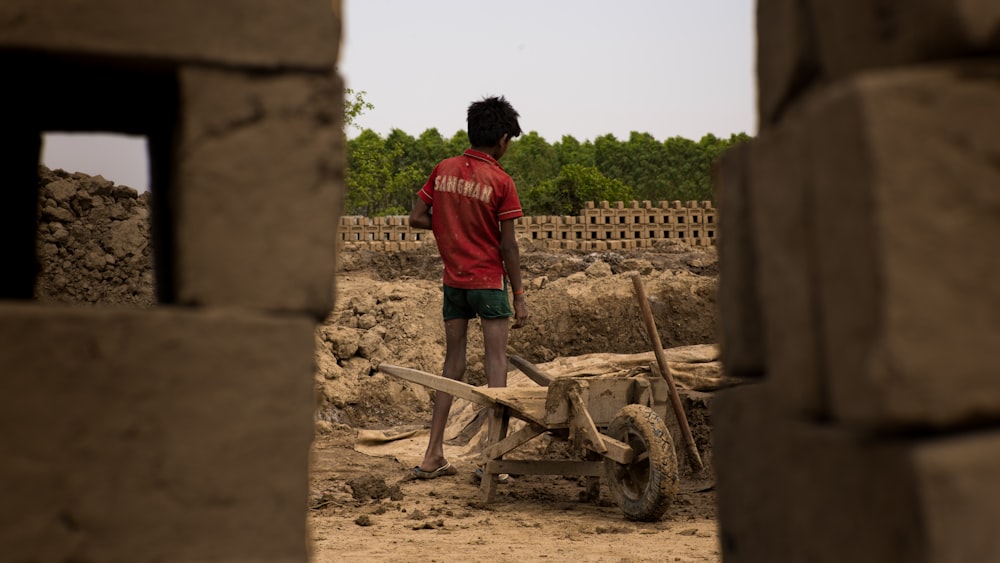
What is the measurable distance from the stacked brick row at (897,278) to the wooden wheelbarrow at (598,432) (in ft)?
11.4

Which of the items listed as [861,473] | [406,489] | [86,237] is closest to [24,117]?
[861,473]

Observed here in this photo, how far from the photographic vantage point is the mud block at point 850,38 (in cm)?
146

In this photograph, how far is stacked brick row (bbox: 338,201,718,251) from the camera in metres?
21.0

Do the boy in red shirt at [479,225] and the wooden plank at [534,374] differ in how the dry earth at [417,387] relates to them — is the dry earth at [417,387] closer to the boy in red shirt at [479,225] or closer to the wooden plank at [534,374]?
the wooden plank at [534,374]

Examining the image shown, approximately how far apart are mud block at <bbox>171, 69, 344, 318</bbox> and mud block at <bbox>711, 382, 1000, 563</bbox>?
98 cm

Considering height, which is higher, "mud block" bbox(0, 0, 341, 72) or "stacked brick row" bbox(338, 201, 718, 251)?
"stacked brick row" bbox(338, 201, 718, 251)

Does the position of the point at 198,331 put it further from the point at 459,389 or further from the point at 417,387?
the point at 417,387

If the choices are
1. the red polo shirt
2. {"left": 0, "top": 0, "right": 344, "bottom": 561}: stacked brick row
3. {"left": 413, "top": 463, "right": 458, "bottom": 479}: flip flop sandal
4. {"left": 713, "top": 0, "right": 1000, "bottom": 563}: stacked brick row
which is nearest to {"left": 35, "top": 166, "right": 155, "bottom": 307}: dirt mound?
{"left": 413, "top": 463, "right": 458, "bottom": 479}: flip flop sandal

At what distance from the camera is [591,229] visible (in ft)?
73.6

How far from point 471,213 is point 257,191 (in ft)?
14.0

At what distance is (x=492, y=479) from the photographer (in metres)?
5.91

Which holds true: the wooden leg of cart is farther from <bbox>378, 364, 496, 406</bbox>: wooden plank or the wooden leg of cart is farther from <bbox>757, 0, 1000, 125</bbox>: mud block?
<bbox>757, 0, 1000, 125</bbox>: mud block

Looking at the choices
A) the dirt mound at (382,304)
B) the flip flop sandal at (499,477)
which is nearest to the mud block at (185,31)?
the flip flop sandal at (499,477)

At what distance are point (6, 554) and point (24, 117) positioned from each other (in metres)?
1.14
